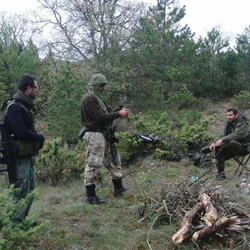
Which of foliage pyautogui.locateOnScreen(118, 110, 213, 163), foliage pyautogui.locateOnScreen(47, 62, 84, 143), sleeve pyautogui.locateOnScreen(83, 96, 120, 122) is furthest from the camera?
foliage pyautogui.locateOnScreen(47, 62, 84, 143)

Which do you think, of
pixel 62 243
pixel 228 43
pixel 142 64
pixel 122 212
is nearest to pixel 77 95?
pixel 142 64

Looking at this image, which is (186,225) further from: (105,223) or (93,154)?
(93,154)

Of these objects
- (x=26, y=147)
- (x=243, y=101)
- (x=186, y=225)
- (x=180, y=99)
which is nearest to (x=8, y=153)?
(x=26, y=147)

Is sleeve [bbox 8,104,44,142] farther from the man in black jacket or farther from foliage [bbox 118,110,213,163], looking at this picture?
foliage [bbox 118,110,213,163]

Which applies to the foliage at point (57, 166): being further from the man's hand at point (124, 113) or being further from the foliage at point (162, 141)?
the man's hand at point (124, 113)

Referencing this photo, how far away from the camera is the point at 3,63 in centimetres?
1669

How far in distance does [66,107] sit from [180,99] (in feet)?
14.4

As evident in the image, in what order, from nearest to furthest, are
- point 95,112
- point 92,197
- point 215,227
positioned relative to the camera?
point 215,227 → point 95,112 → point 92,197

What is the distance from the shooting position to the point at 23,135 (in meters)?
3.79

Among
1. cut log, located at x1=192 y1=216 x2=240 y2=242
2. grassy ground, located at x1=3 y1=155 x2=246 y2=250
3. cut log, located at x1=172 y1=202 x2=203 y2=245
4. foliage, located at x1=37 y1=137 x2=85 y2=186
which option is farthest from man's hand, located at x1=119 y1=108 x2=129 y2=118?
foliage, located at x1=37 y1=137 x2=85 y2=186

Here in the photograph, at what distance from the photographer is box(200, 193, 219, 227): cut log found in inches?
143

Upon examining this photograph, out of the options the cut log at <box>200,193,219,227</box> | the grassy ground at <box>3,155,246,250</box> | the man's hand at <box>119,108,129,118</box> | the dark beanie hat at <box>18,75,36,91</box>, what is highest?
the dark beanie hat at <box>18,75,36,91</box>

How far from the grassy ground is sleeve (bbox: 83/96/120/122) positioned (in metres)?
1.23

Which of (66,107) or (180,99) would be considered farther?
(180,99)
